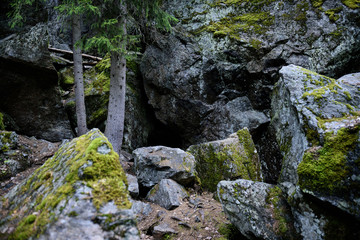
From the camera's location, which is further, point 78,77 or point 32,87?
point 32,87

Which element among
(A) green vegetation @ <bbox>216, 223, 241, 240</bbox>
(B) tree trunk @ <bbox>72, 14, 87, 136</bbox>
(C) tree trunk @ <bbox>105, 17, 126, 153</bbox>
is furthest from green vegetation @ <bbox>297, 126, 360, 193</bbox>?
(B) tree trunk @ <bbox>72, 14, 87, 136</bbox>

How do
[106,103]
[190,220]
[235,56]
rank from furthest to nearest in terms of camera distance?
[106,103] → [235,56] → [190,220]

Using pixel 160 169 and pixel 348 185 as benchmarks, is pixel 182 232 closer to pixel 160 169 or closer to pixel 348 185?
pixel 160 169

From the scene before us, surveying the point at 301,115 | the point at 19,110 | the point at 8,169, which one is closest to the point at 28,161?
the point at 8,169

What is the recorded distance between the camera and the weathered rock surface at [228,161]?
20.3ft

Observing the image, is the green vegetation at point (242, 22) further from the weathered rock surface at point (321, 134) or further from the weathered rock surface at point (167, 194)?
the weathered rock surface at point (167, 194)

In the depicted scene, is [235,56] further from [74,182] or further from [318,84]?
[74,182]

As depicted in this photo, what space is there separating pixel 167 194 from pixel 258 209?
243 cm

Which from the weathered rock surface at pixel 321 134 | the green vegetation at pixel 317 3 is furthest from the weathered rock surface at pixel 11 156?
the green vegetation at pixel 317 3

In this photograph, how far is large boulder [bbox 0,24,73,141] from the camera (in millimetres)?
8398

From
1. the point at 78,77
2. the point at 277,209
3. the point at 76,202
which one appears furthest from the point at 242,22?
the point at 76,202

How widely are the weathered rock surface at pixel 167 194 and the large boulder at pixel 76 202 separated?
306 cm

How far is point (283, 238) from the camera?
3.23 m

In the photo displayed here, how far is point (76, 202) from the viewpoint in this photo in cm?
196
